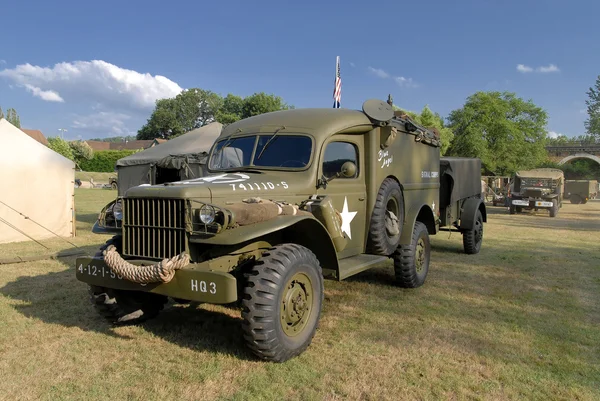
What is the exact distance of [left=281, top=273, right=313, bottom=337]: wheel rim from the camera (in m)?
3.58

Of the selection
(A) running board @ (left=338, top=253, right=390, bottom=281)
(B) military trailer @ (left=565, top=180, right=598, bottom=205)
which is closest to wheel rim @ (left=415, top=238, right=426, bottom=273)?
(A) running board @ (left=338, top=253, right=390, bottom=281)

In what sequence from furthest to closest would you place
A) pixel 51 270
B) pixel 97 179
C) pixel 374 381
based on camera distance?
pixel 97 179 < pixel 51 270 < pixel 374 381

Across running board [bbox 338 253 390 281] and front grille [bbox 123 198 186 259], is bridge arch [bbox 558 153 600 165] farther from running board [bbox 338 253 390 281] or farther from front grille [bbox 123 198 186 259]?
front grille [bbox 123 198 186 259]

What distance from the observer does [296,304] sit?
12.1 ft

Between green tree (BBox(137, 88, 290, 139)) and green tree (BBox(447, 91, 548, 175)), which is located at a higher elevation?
green tree (BBox(137, 88, 290, 139))

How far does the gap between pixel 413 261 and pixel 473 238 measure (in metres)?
3.30

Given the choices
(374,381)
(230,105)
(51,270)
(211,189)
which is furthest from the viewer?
(230,105)

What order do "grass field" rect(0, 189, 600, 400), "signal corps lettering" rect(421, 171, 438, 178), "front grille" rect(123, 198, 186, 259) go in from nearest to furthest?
"grass field" rect(0, 189, 600, 400)
"front grille" rect(123, 198, 186, 259)
"signal corps lettering" rect(421, 171, 438, 178)

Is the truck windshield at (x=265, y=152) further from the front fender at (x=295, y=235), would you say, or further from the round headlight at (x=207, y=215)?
the round headlight at (x=207, y=215)

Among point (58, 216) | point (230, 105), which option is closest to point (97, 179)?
point (230, 105)

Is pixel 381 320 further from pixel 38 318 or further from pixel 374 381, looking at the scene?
pixel 38 318

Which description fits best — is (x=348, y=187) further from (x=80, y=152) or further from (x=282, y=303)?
(x=80, y=152)

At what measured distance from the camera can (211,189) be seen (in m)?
3.63

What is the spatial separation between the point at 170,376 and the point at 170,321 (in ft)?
4.39
